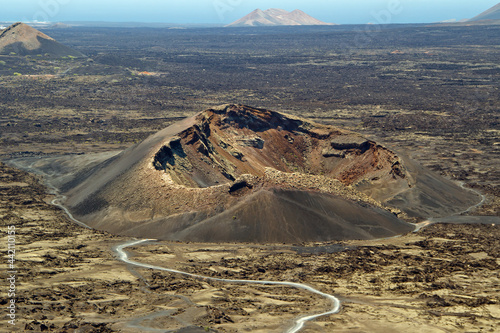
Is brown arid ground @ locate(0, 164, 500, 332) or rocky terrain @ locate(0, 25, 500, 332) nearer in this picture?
brown arid ground @ locate(0, 164, 500, 332)

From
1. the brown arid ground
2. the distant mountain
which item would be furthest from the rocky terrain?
the distant mountain

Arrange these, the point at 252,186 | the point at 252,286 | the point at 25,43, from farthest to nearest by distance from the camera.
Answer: the point at 25,43, the point at 252,186, the point at 252,286

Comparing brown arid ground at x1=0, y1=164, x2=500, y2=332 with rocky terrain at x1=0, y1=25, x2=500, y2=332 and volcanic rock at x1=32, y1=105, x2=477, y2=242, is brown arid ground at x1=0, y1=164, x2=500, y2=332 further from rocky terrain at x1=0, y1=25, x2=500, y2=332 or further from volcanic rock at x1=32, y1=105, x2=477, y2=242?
volcanic rock at x1=32, y1=105, x2=477, y2=242

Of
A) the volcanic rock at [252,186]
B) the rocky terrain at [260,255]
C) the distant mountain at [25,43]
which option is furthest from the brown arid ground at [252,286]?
the distant mountain at [25,43]

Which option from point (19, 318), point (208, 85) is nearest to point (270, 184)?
point (19, 318)

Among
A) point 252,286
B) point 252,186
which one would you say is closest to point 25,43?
point 252,186

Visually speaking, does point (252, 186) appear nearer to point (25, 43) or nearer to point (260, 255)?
point (260, 255)
